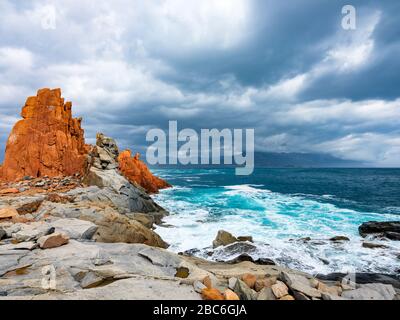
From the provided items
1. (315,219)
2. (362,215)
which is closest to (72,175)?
(315,219)

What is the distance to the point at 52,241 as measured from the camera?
29.8ft

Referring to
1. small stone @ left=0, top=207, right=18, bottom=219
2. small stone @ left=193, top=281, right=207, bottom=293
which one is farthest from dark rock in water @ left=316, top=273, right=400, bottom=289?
small stone @ left=0, top=207, right=18, bottom=219

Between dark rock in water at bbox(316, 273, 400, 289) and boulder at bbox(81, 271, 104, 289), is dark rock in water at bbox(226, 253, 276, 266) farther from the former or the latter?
boulder at bbox(81, 271, 104, 289)

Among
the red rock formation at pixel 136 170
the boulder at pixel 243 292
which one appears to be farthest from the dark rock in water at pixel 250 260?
the red rock formation at pixel 136 170

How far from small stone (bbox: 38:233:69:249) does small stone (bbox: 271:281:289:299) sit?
8159 millimetres

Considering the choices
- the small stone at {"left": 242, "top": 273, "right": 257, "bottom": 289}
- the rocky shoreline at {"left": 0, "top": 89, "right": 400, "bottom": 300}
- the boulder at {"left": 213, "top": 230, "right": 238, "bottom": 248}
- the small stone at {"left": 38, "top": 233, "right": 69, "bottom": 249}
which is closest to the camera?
the rocky shoreline at {"left": 0, "top": 89, "right": 400, "bottom": 300}

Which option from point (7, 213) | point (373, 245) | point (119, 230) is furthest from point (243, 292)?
point (373, 245)

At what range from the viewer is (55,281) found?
20.7 ft

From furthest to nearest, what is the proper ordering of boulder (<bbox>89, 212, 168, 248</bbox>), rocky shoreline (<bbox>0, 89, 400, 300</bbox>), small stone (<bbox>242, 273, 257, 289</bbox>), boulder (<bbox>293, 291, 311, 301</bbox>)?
boulder (<bbox>89, 212, 168, 248</bbox>) < small stone (<bbox>242, 273, 257, 289</bbox>) < rocky shoreline (<bbox>0, 89, 400, 300</bbox>) < boulder (<bbox>293, 291, 311, 301</bbox>)

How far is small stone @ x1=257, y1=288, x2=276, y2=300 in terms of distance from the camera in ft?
20.4

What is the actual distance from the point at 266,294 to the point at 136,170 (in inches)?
1837
